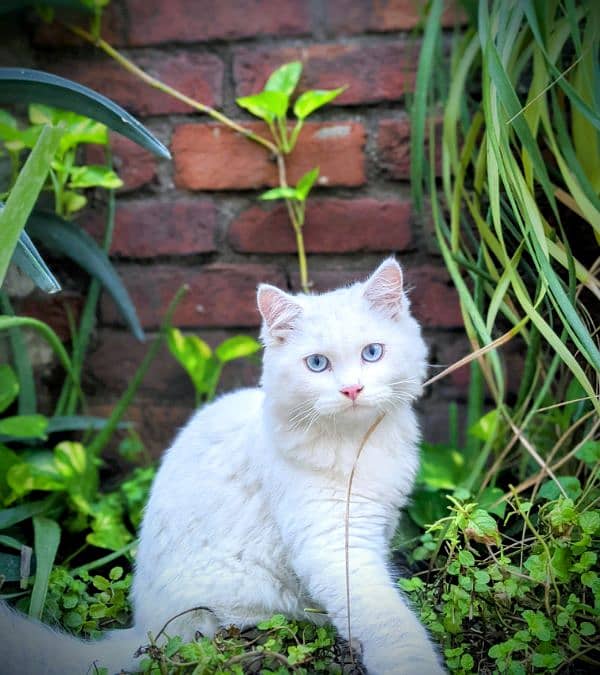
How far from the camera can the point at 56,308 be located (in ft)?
5.24

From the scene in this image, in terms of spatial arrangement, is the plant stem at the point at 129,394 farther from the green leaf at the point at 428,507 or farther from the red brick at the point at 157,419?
the green leaf at the point at 428,507

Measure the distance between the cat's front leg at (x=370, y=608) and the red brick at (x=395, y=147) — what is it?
0.82 m

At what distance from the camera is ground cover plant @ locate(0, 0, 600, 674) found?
0.98m

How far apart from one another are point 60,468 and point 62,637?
0.44 meters

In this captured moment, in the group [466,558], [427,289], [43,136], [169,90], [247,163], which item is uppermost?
[169,90]

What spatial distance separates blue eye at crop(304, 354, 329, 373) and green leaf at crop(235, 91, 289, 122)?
599mm

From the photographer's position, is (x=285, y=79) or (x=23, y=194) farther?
(x=285, y=79)

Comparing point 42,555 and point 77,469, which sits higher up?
point 77,469

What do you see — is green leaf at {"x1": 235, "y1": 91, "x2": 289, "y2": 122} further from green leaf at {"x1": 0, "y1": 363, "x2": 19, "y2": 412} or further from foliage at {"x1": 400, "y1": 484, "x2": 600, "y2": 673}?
foliage at {"x1": 400, "y1": 484, "x2": 600, "y2": 673}

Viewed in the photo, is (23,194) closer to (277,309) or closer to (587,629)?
(277,309)

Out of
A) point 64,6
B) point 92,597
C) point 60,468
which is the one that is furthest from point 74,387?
point 64,6

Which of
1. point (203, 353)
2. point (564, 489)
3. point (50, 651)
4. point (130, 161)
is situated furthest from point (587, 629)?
point (130, 161)

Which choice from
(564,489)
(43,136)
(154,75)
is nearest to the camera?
(43,136)

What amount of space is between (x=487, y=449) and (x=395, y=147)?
64cm
